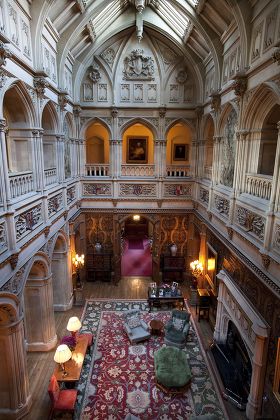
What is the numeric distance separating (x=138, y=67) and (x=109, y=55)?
52.3 inches

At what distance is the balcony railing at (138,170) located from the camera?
1327 cm

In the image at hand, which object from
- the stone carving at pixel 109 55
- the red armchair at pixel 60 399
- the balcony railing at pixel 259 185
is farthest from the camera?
the stone carving at pixel 109 55

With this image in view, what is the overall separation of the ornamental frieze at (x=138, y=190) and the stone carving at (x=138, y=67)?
4.67 meters

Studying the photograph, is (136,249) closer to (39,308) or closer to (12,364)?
(39,308)

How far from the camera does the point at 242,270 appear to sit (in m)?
7.31

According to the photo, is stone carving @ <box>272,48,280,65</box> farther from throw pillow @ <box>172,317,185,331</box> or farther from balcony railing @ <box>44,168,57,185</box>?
throw pillow @ <box>172,317,185,331</box>

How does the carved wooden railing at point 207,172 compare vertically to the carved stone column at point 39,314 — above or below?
above

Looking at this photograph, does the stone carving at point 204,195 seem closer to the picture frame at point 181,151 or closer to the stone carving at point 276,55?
the picture frame at point 181,151

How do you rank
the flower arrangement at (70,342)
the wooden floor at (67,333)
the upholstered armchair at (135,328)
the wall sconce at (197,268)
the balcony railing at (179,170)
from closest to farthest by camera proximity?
the wooden floor at (67,333)
the flower arrangement at (70,342)
the upholstered armchair at (135,328)
the wall sconce at (197,268)
the balcony railing at (179,170)

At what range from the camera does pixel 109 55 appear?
12.4 metres

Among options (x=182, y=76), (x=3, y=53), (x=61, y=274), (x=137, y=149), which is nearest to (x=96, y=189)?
(x=137, y=149)

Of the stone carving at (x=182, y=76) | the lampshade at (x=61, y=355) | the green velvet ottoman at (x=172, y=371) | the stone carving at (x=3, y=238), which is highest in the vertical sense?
the stone carving at (x=182, y=76)

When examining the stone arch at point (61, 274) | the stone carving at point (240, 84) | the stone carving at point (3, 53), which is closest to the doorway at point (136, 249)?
the stone arch at point (61, 274)

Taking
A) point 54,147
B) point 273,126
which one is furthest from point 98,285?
point 273,126
